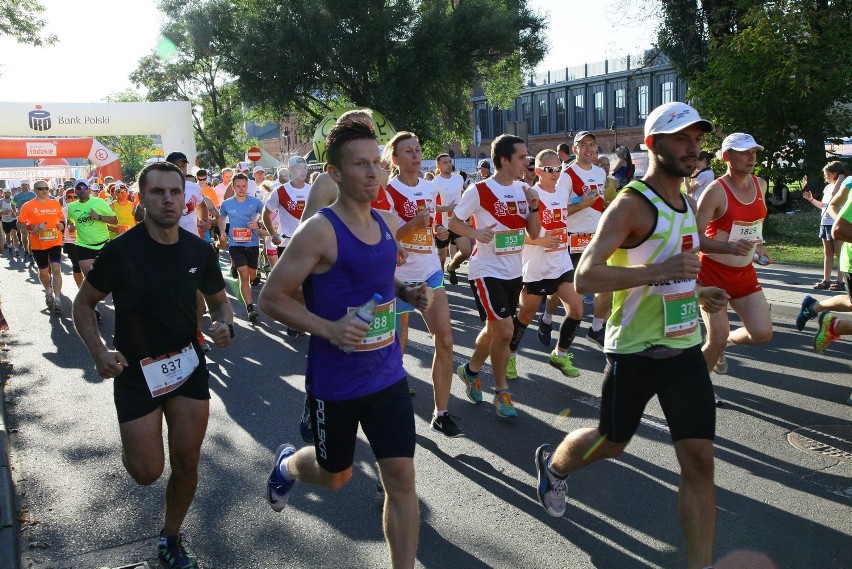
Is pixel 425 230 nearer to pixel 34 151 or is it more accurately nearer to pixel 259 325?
pixel 259 325

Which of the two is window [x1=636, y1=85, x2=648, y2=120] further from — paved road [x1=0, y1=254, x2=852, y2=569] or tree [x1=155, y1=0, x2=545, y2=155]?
paved road [x1=0, y1=254, x2=852, y2=569]

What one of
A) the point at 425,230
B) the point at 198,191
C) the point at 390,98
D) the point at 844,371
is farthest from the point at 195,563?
the point at 390,98

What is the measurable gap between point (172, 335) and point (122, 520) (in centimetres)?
138

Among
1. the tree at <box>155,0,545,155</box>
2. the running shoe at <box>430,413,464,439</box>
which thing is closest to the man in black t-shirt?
the running shoe at <box>430,413,464,439</box>

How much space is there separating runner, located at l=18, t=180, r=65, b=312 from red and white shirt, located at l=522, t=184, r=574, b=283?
8425 millimetres

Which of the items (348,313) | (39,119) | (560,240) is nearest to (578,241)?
(560,240)

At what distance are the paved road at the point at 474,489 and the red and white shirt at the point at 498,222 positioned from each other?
1.15 m

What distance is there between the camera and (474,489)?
479 centimetres

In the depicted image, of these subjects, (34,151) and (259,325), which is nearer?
(259,325)

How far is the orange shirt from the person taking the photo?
1245 centimetres

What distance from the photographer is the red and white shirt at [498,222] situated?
20.0ft

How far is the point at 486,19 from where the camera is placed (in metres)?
28.4

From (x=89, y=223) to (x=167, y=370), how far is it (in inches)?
326

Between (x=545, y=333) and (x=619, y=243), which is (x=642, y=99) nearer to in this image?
(x=545, y=333)
